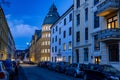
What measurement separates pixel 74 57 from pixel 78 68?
18.5m

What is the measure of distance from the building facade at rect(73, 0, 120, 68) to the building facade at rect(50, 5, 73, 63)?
3.93 meters

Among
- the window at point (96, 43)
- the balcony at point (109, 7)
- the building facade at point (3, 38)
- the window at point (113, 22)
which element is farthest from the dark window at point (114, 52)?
the building facade at point (3, 38)

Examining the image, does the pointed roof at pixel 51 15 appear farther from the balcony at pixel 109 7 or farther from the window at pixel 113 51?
the window at pixel 113 51

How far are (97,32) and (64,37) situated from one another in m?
21.9

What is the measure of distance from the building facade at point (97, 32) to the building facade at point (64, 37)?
393 cm

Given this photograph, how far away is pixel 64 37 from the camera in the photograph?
58000 millimetres

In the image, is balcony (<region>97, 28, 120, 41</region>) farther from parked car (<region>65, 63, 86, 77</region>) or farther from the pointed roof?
the pointed roof

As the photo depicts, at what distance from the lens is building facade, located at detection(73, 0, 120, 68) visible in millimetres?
31266

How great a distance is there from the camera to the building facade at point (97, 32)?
3127 centimetres

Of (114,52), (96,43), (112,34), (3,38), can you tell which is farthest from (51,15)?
(112,34)

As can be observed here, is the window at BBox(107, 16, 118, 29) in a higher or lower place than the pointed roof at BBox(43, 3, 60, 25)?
lower

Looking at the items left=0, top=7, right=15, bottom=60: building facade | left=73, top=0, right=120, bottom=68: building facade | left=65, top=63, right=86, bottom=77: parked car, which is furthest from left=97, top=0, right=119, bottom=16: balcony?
left=0, top=7, right=15, bottom=60: building facade

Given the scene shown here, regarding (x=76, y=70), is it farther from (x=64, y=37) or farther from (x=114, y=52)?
(x=64, y=37)

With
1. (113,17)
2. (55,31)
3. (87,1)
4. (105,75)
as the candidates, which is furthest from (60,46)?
(105,75)
